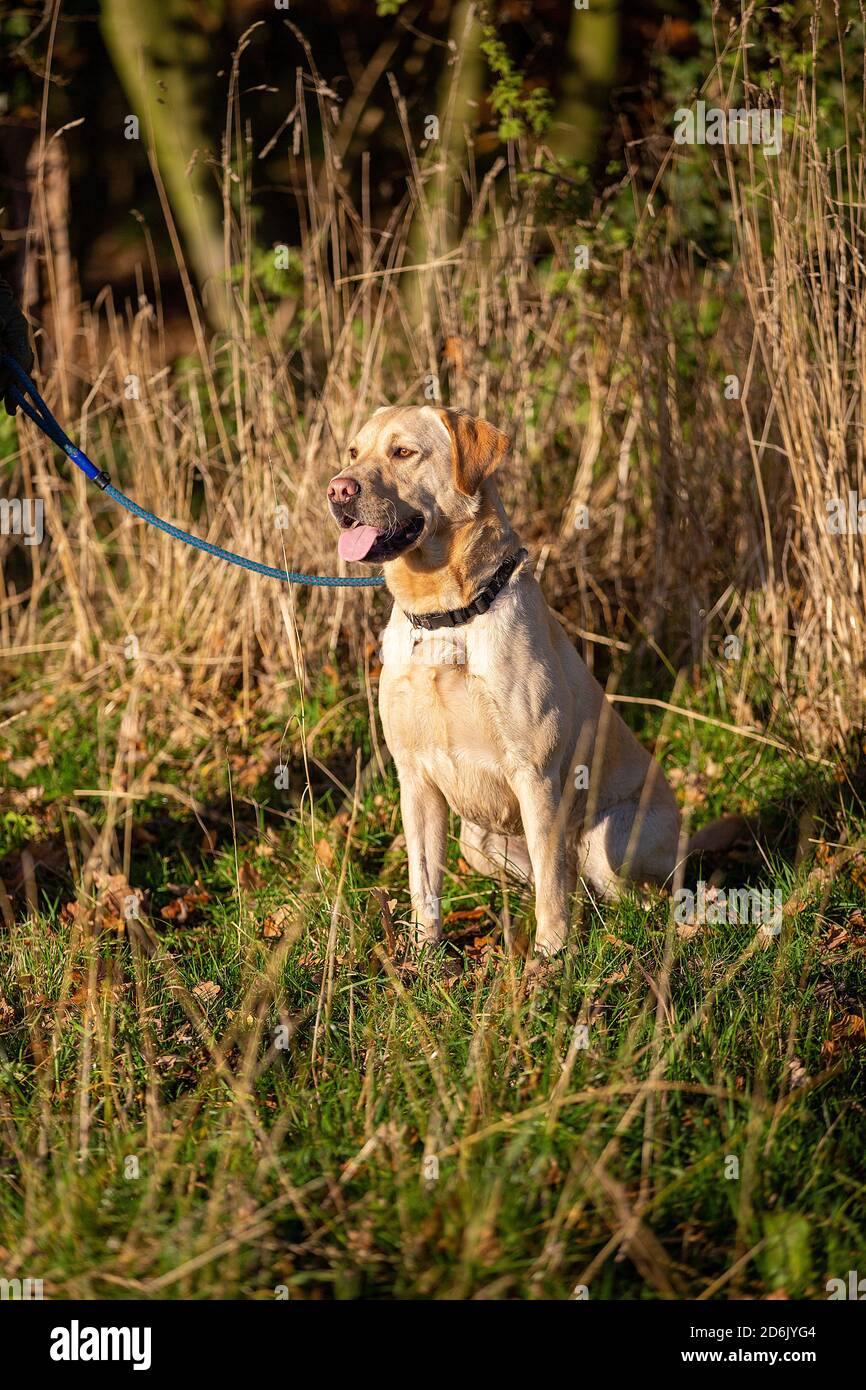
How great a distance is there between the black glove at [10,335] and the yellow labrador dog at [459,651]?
100cm

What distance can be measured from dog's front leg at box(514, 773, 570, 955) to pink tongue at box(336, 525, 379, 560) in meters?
0.73

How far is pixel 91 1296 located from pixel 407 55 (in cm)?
892

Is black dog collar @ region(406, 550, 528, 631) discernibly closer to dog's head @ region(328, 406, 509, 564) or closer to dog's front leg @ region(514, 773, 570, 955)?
dog's head @ region(328, 406, 509, 564)

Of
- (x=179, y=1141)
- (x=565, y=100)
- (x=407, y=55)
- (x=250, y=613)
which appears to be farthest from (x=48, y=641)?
(x=407, y=55)

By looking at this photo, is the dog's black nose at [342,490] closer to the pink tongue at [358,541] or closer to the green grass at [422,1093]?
the pink tongue at [358,541]

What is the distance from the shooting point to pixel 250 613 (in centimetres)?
490

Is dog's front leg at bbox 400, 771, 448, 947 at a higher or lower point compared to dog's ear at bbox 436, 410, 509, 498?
lower

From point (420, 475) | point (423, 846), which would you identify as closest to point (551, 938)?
point (423, 846)

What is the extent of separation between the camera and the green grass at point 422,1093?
6.93 feet

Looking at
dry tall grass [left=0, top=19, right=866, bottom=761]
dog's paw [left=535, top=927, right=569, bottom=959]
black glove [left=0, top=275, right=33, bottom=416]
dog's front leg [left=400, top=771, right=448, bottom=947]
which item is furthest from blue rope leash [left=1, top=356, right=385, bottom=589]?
dog's paw [left=535, top=927, right=569, bottom=959]

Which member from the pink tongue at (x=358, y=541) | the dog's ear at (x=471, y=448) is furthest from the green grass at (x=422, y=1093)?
the dog's ear at (x=471, y=448)

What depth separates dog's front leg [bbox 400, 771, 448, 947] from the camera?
3428 mm

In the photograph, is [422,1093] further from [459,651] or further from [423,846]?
[459,651]

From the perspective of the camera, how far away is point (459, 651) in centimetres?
329
